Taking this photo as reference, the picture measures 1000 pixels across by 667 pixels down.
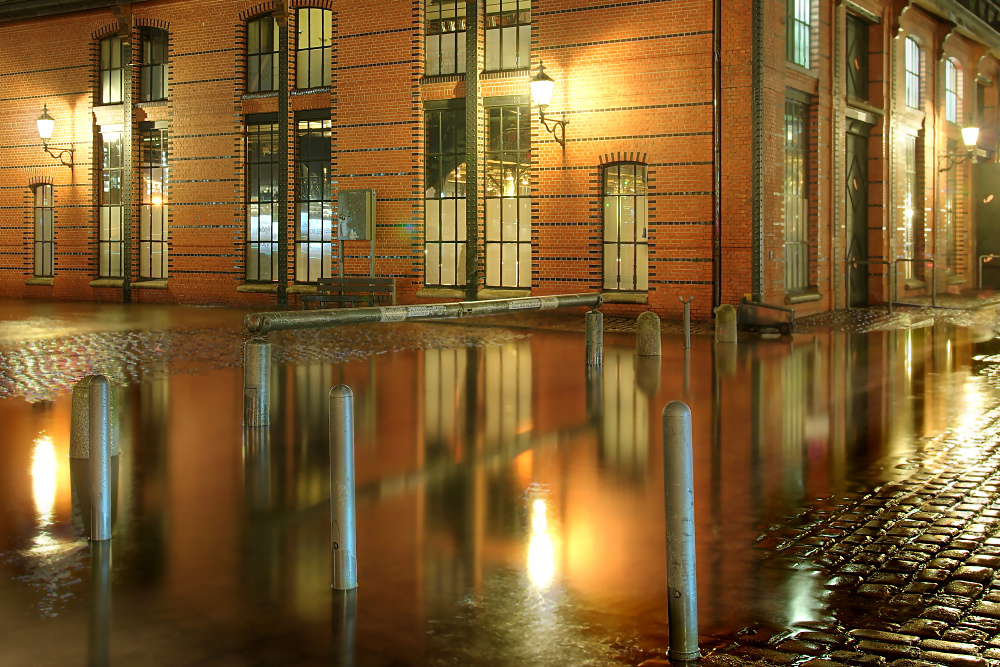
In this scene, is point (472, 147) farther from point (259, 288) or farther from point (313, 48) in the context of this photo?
point (259, 288)

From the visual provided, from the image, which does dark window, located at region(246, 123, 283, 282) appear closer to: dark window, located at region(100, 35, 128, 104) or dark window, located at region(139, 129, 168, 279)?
dark window, located at region(139, 129, 168, 279)

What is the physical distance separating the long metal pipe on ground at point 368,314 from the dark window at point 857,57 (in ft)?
46.1

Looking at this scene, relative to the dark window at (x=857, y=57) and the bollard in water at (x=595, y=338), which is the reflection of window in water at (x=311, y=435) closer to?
the bollard in water at (x=595, y=338)

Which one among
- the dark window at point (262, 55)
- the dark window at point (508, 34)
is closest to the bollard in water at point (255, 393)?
the dark window at point (508, 34)

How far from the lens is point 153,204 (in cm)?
2638

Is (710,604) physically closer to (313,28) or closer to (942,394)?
(942,394)

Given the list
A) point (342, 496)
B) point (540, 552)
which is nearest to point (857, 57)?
point (540, 552)

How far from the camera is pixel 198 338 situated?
16641mm

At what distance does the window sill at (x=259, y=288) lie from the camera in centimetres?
2428

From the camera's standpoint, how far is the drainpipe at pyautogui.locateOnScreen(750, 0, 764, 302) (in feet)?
61.0

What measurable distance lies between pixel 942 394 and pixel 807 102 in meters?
11.7

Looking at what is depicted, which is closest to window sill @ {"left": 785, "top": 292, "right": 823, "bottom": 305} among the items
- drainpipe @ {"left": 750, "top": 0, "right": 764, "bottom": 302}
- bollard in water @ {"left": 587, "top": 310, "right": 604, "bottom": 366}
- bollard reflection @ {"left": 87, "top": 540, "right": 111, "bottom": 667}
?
drainpipe @ {"left": 750, "top": 0, "right": 764, "bottom": 302}

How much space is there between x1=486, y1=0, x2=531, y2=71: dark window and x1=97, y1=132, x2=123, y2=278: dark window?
417 inches

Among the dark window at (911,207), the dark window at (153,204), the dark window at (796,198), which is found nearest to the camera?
the dark window at (796,198)
